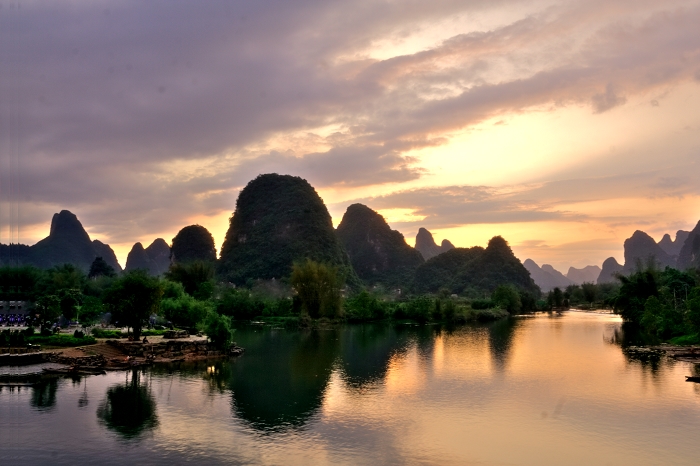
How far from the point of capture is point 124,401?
81.3 feet

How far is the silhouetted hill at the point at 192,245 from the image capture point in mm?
129625

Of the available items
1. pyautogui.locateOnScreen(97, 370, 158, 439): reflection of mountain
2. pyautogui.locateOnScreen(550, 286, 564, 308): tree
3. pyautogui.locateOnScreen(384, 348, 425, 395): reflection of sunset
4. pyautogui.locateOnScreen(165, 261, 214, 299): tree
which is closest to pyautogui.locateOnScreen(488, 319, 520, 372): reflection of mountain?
pyautogui.locateOnScreen(384, 348, 425, 395): reflection of sunset

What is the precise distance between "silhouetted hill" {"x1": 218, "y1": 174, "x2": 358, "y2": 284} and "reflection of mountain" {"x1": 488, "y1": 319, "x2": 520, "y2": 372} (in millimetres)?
46404

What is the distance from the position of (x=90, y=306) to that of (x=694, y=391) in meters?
45.2

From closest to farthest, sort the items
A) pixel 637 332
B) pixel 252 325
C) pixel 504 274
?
pixel 637 332 < pixel 252 325 < pixel 504 274

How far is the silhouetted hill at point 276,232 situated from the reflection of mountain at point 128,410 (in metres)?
82.7

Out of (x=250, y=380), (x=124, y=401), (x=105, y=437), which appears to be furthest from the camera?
(x=250, y=380)

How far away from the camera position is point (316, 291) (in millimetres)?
69875

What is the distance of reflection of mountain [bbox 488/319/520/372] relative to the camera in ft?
126

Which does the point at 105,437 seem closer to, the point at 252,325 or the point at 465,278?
the point at 252,325

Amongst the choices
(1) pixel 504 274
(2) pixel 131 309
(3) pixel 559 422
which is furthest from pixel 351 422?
(1) pixel 504 274

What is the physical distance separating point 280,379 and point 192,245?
105415mm

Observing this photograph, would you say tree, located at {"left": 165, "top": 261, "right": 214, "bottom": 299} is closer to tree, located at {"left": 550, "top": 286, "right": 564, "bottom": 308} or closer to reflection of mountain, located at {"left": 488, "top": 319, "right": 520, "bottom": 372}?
reflection of mountain, located at {"left": 488, "top": 319, "right": 520, "bottom": 372}

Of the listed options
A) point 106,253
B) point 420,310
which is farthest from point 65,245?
point 420,310
